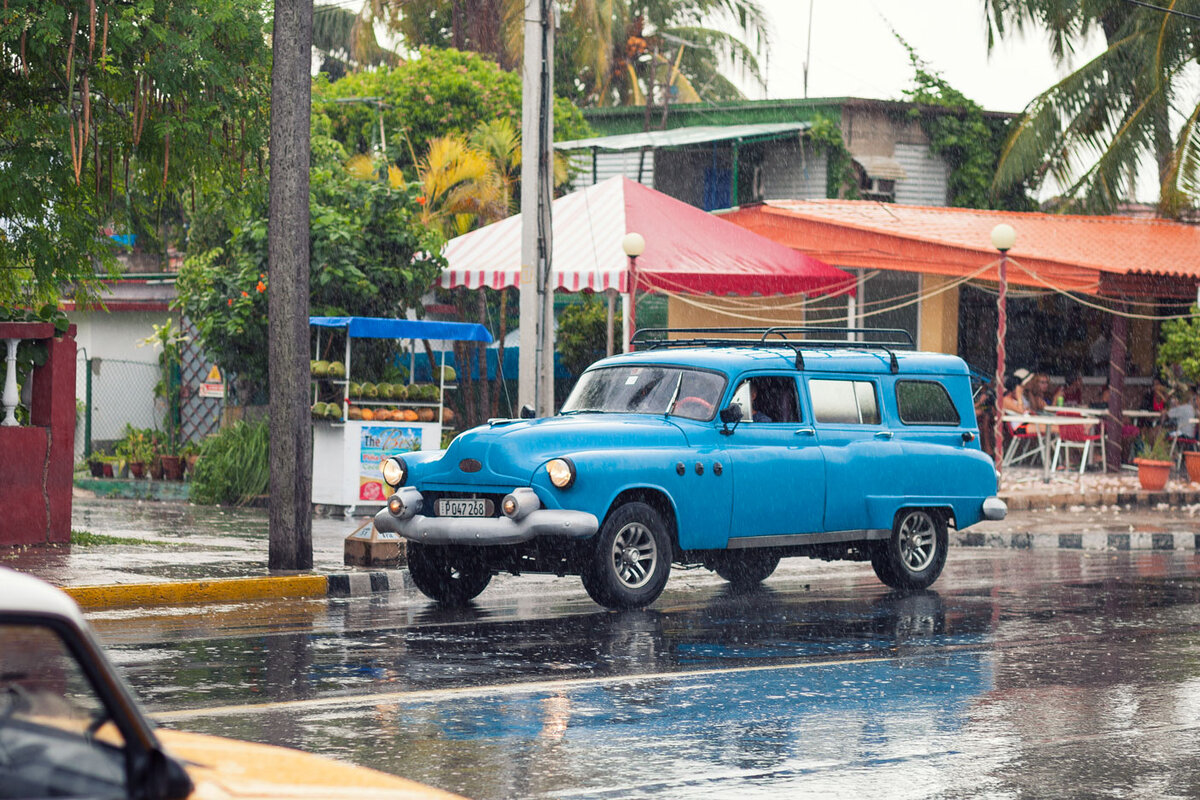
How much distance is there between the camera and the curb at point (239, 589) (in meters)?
11.7

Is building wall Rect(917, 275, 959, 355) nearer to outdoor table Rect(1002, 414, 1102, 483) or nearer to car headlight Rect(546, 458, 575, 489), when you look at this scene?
outdoor table Rect(1002, 414, 1102, 483)

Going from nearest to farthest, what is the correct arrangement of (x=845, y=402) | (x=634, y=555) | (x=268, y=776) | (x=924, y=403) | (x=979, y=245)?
(x=268, y=776), (x=634, y=555), (x=845, y=402), (x=924, y=403), (x=979, y=245)

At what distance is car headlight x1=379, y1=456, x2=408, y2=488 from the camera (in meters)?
11.9

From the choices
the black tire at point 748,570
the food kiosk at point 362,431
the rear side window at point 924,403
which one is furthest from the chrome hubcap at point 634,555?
the food kiosk at point 362,431

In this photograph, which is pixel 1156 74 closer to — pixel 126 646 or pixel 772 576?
pixel 772 576

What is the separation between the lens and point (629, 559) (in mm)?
11461

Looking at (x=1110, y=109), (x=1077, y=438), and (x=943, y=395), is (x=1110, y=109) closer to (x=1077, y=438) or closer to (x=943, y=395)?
(x=1077, y=438)

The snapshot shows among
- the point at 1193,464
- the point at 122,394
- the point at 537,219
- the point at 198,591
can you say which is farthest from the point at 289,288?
the point at 122,394

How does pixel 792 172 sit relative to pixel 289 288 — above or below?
above

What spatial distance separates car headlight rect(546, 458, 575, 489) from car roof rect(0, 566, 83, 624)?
26.9ft

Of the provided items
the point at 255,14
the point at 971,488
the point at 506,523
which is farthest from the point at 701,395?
the point at 255,14

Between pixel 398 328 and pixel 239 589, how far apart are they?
619 centimetres

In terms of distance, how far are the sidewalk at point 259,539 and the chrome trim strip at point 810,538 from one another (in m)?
3.08

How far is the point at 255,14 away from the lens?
48.3ft
